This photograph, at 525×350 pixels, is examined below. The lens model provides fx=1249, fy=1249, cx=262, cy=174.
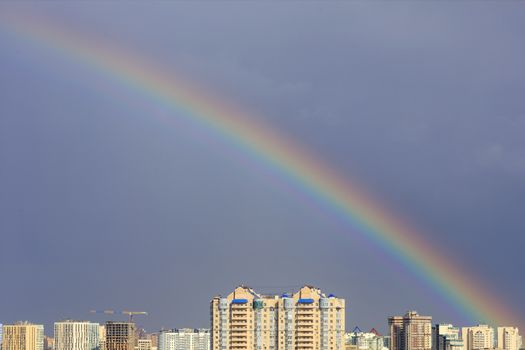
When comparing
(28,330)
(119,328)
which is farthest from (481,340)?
(28,330)

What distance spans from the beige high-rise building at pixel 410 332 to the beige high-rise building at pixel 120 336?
57.1 feet

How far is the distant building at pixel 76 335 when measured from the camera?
85.7 m

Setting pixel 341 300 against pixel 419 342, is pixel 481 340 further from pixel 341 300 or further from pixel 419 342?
pixel 341 300

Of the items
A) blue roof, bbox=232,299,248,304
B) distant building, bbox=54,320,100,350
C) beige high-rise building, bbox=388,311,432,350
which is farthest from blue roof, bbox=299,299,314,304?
distant building, bbox=54,320,100,350

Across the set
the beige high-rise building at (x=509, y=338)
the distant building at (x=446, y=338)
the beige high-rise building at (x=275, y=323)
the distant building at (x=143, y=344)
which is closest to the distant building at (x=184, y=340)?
the distant building at (x=143, y=344)

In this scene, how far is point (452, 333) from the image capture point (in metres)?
81.4

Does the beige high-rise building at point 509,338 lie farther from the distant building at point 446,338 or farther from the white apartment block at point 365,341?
the white apartment block at point 365,341

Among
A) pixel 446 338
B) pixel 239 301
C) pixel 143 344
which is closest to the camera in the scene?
pixel 239 301

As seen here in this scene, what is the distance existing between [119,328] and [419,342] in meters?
20.6

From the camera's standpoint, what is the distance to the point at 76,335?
87188 mm

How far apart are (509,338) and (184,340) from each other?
2180 cm

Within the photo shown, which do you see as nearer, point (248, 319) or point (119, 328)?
point (248, 319)

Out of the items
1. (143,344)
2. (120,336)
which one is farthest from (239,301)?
(143,344)

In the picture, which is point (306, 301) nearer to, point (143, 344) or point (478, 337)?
point (478, 337)
